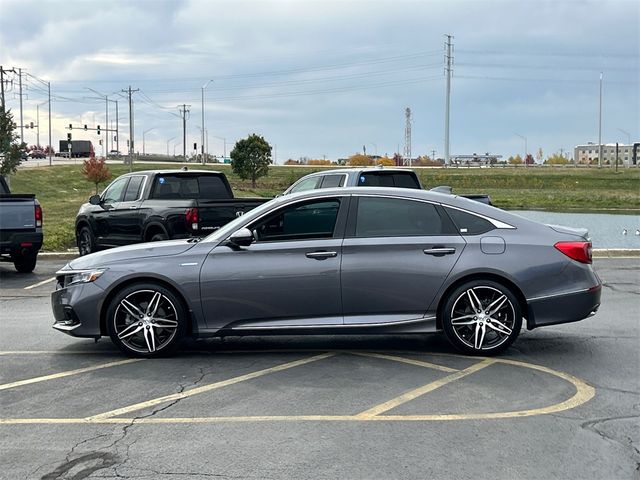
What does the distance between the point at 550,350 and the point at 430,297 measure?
1459mm

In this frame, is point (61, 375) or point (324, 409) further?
point (61, 375)

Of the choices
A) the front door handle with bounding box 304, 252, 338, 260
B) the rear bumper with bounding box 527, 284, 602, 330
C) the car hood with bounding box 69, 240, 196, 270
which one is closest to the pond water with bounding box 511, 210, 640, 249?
the rear bumper with bounding box 527, 284, 602, 330

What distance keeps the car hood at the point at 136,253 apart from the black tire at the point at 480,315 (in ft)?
8.33

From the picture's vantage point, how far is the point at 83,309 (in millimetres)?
6984

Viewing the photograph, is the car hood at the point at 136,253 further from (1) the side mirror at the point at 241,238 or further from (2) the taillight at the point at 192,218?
(2) the taillight at the point at 192,218

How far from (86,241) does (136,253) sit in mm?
9009

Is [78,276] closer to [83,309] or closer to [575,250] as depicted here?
[83,309]

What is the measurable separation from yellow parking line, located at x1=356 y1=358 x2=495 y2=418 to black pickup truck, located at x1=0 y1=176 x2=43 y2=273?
30.0 ft

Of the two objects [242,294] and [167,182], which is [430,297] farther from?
[167,182]

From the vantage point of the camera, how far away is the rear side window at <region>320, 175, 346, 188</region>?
1393 centimetres

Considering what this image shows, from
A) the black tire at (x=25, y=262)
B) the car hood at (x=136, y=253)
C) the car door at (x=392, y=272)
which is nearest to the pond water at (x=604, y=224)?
the car door at (x=392, y=272)

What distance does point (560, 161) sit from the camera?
193m

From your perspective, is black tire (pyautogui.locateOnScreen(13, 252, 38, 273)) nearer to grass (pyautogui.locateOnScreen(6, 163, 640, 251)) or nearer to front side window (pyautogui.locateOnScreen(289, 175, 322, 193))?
grass (pyautogui.locateOnScreen(6, 163, 640, 251))

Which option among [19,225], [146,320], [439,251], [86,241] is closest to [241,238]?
[146,320]
